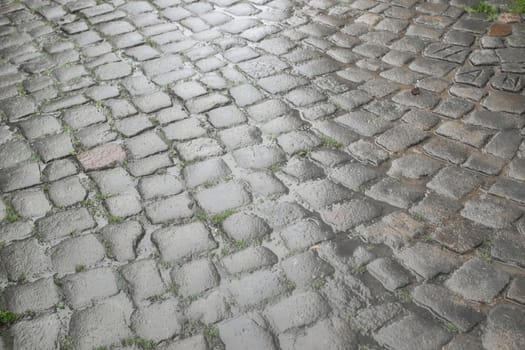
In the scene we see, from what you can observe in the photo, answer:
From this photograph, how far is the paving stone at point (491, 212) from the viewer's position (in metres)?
3.14

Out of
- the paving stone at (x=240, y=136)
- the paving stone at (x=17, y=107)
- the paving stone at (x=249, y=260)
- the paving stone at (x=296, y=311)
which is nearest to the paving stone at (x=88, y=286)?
the paving stone at (x=249, y=260)

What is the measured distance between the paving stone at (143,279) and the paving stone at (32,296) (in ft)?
1.26

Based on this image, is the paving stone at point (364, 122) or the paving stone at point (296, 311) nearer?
the paving stone at point (296, 311)

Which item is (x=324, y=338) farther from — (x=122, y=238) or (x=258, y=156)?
(x=258, y=156)

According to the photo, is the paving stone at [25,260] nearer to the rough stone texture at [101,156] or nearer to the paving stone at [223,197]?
the rough stone texture at [101,156]

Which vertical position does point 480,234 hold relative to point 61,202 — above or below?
above

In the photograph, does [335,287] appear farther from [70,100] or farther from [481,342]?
[70,100]

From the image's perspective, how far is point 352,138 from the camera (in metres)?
3.85

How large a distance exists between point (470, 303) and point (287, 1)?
13.1 feet

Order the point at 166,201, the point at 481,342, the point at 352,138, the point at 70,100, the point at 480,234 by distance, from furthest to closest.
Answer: the point at 70,100 < the point at 352,138 < the point at 166,201 < the point at 480,234 < the point at 481,342

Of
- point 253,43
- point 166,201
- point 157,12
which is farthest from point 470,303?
point 157,12

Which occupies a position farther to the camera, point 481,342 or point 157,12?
point 157,12

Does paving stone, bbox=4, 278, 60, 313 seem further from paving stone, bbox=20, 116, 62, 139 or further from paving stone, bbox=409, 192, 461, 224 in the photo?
paving stone, bbox=409, 192, 461, 224

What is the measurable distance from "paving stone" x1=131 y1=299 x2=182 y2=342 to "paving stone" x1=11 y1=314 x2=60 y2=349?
392mm
